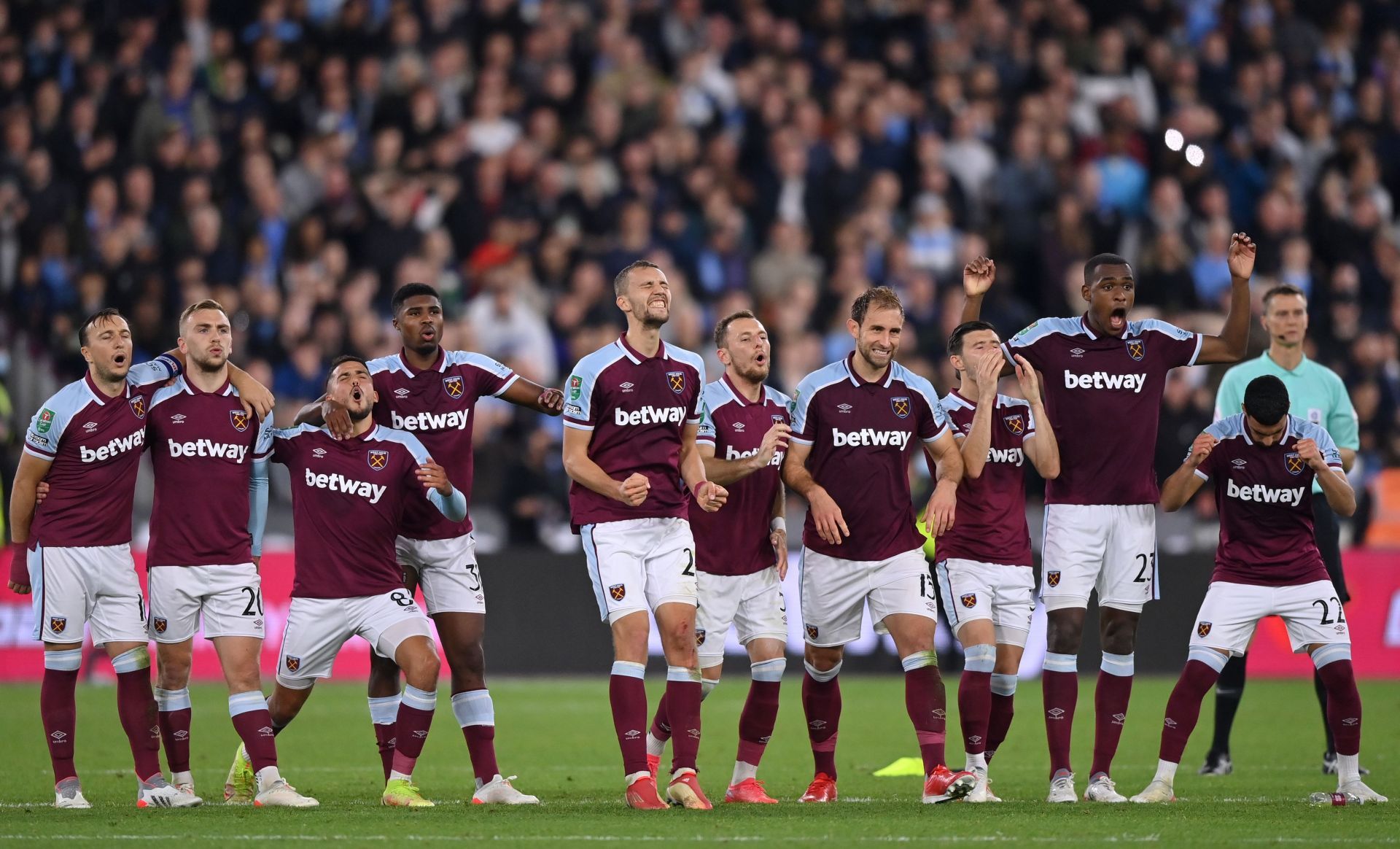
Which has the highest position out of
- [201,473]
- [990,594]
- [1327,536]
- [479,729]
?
[201,473]

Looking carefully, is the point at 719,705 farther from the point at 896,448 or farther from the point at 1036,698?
the point at 896,448

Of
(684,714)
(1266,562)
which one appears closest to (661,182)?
(1266,562)

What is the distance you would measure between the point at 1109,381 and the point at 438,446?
155 inches

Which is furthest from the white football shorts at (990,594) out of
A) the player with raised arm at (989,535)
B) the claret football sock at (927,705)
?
the claret football sock at (927,705)

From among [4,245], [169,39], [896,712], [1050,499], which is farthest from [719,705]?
[169,39]

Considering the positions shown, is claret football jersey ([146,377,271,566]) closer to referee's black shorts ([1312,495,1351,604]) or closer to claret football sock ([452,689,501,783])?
claret football sock ([452,689,501,783])

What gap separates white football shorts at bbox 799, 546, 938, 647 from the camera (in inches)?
409

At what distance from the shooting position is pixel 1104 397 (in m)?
10.6

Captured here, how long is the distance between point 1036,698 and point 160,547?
913cm

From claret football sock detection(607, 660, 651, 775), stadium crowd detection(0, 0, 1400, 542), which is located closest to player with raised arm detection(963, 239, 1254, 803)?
claret football sock detection(607, 660, 651, 775)

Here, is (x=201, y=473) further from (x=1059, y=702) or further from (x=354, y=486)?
(x=1059, y=702)

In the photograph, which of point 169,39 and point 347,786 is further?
point 169,39

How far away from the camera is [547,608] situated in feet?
61.4

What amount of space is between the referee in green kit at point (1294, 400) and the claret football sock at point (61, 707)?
7099 mm
